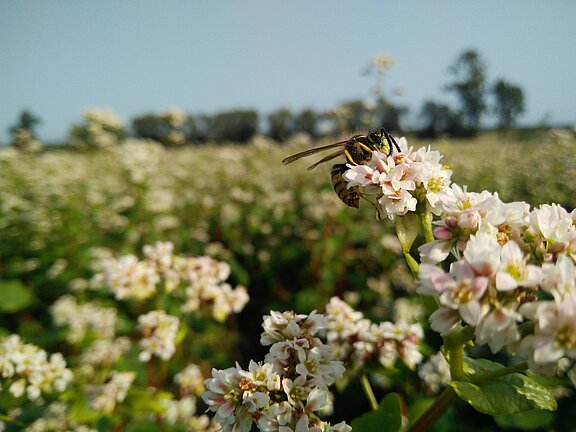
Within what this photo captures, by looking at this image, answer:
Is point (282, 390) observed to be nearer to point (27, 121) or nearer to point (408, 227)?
point (408, 227)

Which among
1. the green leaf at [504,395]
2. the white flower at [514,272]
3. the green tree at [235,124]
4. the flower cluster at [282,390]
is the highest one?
the white flower at [514,272]

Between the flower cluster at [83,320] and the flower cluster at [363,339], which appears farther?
the flower cluster at [83,320]

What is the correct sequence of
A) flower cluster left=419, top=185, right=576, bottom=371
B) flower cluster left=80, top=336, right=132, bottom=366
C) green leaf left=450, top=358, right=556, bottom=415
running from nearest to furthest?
flower cluster left=419, top=185, right=576, bottom=371, green leaf left=450, top=358, right=556, bottom=415, flower cluster left=80, top=336, right=132, bottom=366

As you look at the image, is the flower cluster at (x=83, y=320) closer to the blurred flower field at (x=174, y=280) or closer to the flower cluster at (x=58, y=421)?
the blurred flower field at (x=174, y=280)

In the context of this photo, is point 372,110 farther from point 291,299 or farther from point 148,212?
point 148,212

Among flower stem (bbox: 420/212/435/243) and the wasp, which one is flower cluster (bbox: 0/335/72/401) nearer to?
the wasp

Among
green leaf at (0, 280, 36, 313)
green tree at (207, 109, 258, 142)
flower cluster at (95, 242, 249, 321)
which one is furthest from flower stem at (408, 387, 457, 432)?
green tree at (207, 109, 258, 142)

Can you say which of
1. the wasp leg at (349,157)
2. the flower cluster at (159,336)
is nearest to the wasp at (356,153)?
the wasp leg at (349,157)
